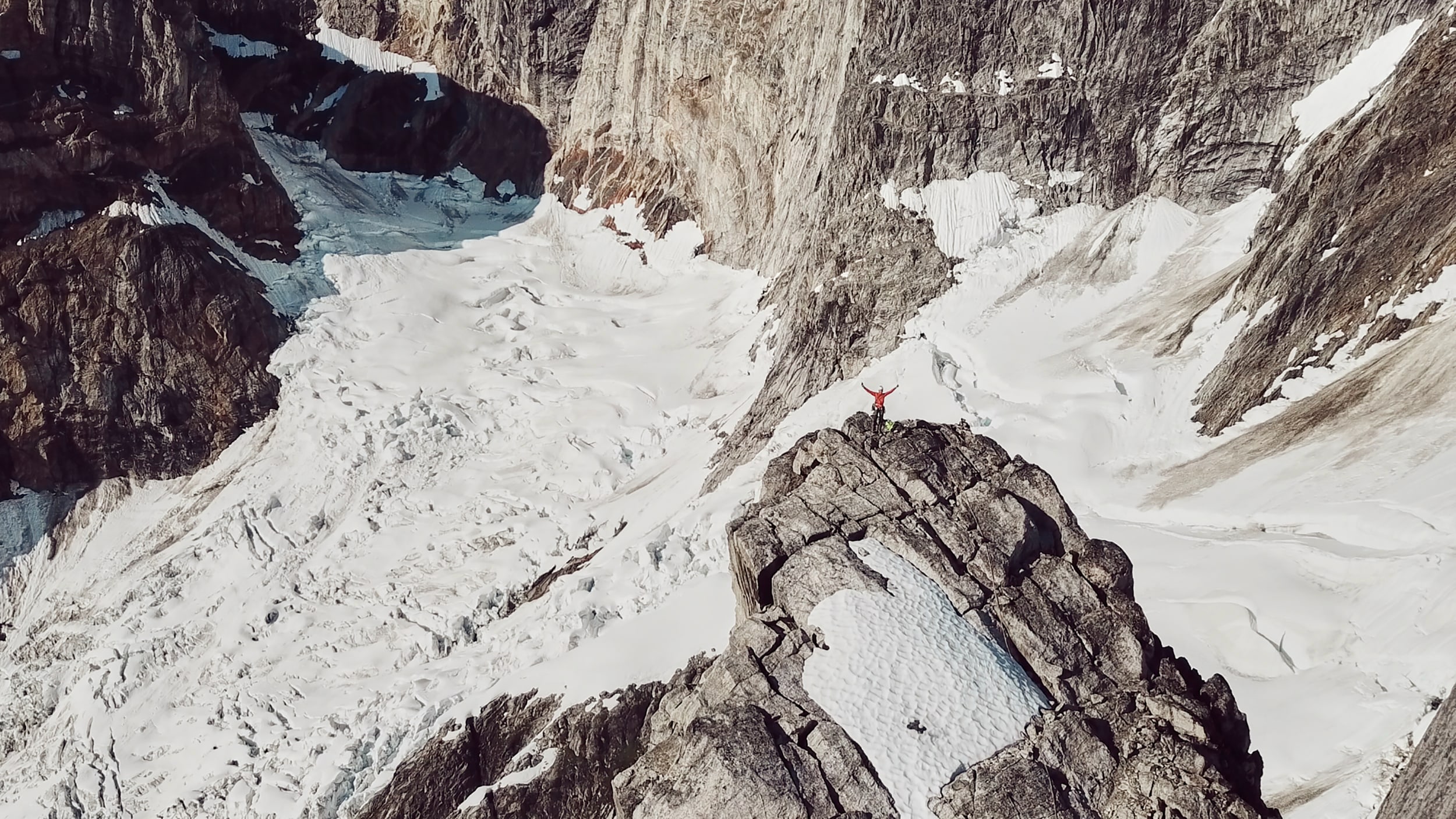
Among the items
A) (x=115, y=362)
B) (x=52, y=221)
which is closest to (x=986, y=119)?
(x=115, y=362)

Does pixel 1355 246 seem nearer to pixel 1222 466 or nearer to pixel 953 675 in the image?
pixel 1222 466

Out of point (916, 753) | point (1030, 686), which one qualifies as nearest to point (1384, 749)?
point (1030, 686)

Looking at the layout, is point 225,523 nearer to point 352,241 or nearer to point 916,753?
point 352,241

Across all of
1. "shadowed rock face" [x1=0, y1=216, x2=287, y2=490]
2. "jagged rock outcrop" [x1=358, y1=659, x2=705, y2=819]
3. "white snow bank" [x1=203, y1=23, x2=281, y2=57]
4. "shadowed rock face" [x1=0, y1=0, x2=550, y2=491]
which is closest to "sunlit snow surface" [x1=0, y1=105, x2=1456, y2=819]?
"jagged rock outcrop" [x1=358, y1=659, x2=705, y2=819]

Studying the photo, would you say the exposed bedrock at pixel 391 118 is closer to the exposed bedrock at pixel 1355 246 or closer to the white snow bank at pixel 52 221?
the white snow bank at pixel 52 221

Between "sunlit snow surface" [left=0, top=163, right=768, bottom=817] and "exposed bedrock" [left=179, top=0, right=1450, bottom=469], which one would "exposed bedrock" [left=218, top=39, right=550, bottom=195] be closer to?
"sunlit snow surface" [left=0, top=163, right=768, bottom=817]
